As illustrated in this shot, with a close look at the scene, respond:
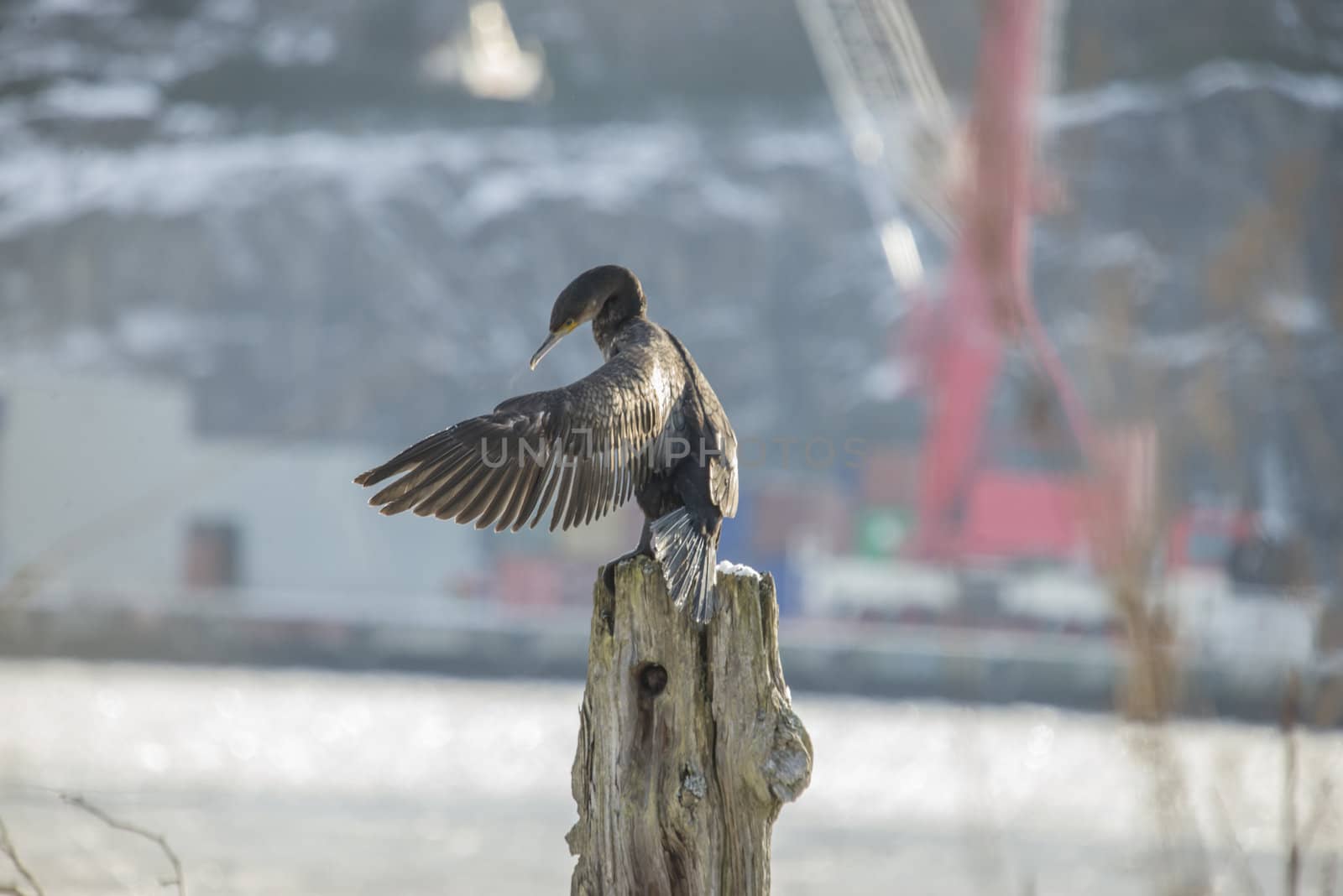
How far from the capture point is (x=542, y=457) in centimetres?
273

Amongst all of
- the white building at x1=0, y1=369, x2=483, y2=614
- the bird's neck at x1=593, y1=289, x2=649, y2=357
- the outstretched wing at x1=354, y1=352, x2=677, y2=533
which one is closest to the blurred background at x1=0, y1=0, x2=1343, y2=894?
the white building at x1=0, y1=369, x2=483, y2=614

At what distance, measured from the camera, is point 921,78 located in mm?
38531

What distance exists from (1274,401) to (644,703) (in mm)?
43209

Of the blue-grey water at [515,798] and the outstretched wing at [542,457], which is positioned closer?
the outstretched wing at [542,457]

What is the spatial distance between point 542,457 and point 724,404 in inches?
1904

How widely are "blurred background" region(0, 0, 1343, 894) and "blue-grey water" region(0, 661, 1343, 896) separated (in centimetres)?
8

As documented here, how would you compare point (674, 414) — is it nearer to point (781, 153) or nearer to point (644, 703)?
point (644, 703)

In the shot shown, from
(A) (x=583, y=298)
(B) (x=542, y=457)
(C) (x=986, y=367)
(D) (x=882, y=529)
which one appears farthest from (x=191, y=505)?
(B) (x=542, y=457)

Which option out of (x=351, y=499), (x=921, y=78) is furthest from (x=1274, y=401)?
(x=351, y=499)

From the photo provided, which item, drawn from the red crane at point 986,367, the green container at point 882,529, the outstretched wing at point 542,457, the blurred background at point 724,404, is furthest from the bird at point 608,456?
the green container at point 882,529

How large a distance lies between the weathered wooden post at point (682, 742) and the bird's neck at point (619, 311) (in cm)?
68

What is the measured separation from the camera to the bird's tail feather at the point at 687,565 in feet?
9.13

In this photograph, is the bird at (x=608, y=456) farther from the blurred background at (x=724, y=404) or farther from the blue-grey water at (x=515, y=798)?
the blue-grey water at (x=515, y=798)

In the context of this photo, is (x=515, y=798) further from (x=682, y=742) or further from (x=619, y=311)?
(x=682, y=742)
